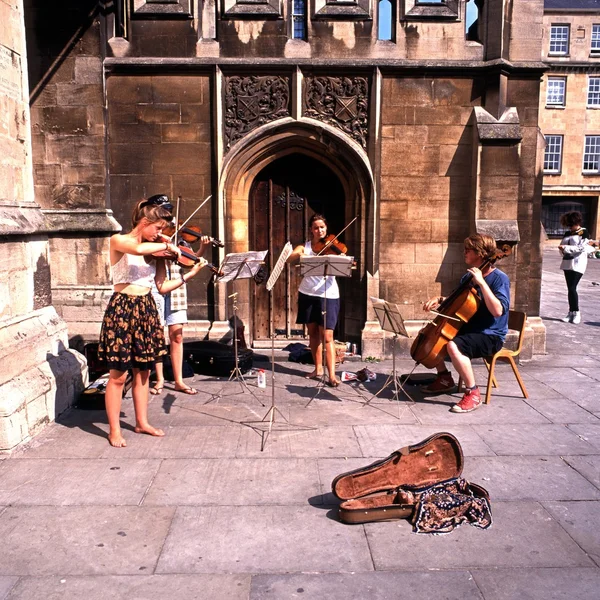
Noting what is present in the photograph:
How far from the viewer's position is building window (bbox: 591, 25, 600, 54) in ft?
124

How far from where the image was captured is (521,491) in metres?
4.27

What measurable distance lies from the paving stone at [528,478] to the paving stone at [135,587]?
6.30ft

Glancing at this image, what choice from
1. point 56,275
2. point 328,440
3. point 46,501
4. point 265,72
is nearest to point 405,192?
point 265,72

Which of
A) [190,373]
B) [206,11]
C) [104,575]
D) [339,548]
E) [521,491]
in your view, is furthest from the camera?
[206,11]

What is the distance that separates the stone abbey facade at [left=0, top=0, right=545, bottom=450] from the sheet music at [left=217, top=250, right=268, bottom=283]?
2206 mm

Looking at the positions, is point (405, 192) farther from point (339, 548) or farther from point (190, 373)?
point (339, 548)

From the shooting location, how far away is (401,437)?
5344 millimetres

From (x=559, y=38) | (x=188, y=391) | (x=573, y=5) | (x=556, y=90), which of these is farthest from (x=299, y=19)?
(x=573, y=5)

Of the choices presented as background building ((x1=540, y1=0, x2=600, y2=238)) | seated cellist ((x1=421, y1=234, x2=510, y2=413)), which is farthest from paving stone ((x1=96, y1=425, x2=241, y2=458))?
background building ((x1=540, y1=0, x2=600, y2=238))

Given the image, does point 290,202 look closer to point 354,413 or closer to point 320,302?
point 320,302

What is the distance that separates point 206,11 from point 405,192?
339cm

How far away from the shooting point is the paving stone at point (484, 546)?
337 centimetres

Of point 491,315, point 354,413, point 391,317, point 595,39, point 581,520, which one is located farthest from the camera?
point 595,39

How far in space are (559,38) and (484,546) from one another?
41.5m
